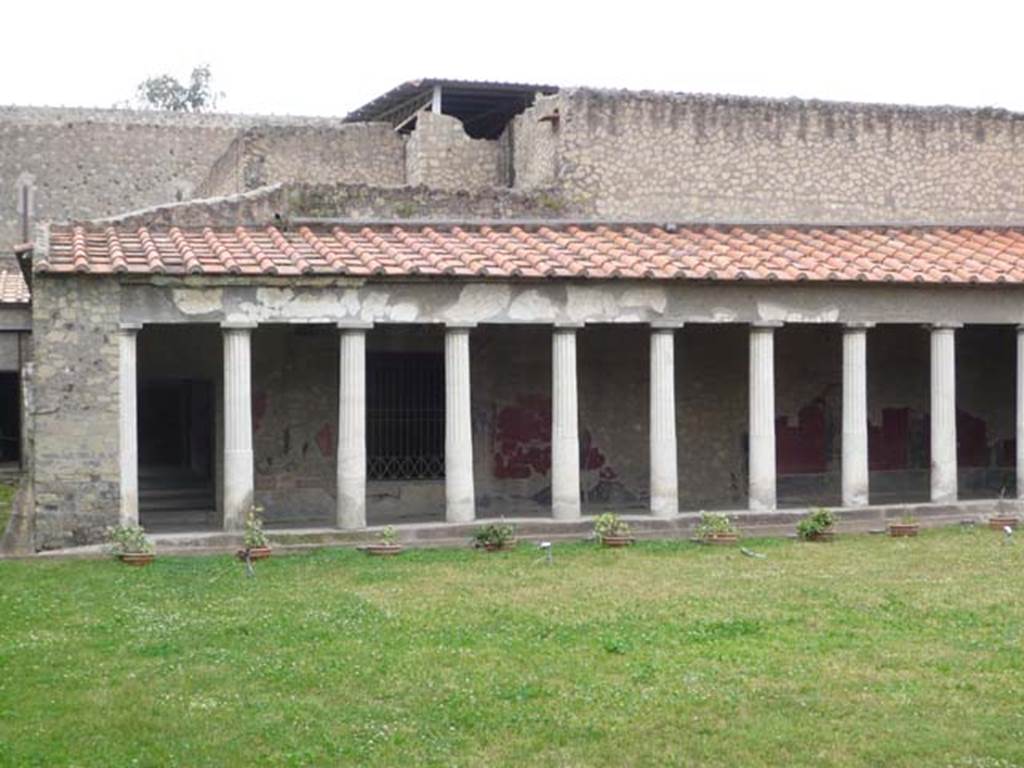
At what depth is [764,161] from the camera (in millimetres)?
23406

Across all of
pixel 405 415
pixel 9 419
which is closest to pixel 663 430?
pixel 405 415

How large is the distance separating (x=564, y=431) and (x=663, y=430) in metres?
1.30

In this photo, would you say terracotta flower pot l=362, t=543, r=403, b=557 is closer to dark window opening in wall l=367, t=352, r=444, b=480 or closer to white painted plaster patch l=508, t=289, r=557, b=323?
white painted plaster patch l=508, t=289, r=557, b=323

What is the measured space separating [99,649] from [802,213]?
15.4 meters

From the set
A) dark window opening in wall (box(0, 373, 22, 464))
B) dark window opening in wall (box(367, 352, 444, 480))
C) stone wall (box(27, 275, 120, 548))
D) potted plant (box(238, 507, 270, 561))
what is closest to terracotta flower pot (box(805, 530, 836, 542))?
dark window opening in wall (box(367, 352, 444, 480))

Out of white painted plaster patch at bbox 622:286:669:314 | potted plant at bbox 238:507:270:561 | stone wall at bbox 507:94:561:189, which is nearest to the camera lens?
potted plant at bbox 238:507:270:561

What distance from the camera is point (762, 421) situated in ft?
62.6

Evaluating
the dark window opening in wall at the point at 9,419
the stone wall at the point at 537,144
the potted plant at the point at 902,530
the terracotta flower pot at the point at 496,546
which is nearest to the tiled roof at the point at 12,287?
the dark window opening in wall at the point at 9,419

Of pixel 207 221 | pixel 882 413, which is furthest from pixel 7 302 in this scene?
pixel 882 413

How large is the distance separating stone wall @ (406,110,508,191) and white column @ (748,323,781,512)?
6.59m

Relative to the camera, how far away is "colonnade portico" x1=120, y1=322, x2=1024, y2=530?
17.1 metres

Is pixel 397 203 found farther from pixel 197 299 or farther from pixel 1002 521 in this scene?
pixel 1002 521

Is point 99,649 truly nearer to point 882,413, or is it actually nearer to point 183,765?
point 183,765

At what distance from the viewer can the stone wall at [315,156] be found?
2386 cm
